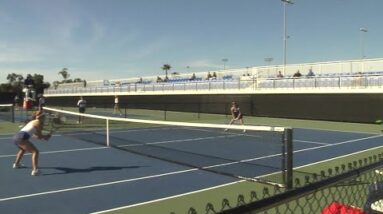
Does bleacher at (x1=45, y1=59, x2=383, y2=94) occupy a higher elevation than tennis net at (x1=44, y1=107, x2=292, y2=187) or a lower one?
higher

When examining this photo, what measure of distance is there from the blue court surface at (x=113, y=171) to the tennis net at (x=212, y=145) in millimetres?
65

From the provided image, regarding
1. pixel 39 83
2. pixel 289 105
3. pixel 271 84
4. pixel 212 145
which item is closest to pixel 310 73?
pixel 271 84

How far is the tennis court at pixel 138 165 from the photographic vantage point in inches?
→ 342

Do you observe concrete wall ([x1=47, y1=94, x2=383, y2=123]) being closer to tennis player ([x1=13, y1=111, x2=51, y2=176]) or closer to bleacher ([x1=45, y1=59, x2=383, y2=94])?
bleacher ([x1=45, y1=59, x2=383, y2=94])

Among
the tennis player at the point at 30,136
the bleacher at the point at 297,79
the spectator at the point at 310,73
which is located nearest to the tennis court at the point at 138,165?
the tennis player at the point at 30,136

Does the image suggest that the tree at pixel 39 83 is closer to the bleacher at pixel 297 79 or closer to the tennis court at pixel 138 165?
the bleacher at pixel 297 79

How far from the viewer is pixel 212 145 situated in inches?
664

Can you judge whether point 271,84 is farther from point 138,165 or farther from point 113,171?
point 113,171

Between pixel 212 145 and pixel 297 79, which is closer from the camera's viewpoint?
pixel 212 145

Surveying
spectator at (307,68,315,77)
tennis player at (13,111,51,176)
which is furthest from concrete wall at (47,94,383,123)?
tennis player at (13,111,51,176)

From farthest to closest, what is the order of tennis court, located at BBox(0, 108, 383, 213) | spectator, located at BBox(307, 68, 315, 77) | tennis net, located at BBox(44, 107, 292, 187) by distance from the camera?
spectator, located at BBox(307, 68, 315, 77) → tennis net, located at BBox(44, 107, 292, 187) → tennis court, located at BBox(0, 108, 383, 213)

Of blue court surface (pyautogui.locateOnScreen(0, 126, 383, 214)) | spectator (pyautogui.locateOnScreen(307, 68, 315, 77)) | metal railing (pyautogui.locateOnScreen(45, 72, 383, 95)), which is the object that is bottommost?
blue court surface (pyautogui.locateOnScreen(0, 126, 383, 214))

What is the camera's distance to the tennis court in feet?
28.5

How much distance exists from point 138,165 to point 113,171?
1.06 m
